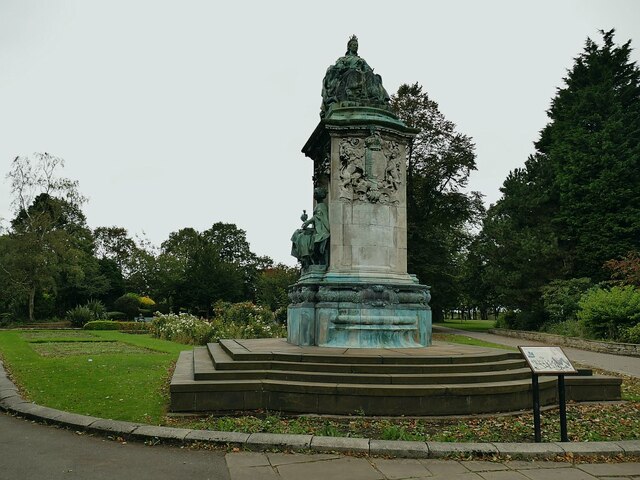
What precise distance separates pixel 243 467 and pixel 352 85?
34.0 feet

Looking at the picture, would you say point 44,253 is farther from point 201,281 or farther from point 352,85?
point 352,85

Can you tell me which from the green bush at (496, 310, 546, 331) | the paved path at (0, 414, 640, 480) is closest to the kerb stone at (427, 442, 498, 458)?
the paved path at (0, 414, 640, 480)

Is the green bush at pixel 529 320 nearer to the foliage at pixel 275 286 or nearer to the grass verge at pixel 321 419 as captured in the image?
the foliage at pixel 275 286

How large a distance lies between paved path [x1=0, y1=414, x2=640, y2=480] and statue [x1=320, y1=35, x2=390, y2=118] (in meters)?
9.60

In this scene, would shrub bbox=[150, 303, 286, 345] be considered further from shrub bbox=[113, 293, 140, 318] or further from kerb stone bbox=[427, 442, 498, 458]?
shrub bbox=[113, 293, 140, 318]

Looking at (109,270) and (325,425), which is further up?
(109,270)

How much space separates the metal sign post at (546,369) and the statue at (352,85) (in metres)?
8.47

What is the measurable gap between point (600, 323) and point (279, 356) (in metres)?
19.7

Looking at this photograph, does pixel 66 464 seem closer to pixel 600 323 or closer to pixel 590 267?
pixel 600 323

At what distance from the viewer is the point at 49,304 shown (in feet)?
172

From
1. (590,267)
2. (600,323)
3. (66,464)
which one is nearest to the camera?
(66,464)

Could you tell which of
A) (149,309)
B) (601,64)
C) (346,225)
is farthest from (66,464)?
(149,309)

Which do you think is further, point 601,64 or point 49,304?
point 49,304

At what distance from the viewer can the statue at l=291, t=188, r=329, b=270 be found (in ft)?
44.8
